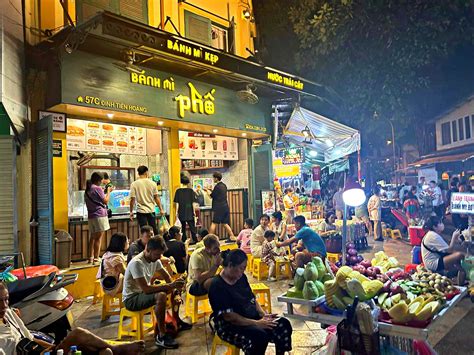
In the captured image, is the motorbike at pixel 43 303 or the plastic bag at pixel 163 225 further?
the plastic bag at pixel 163 225

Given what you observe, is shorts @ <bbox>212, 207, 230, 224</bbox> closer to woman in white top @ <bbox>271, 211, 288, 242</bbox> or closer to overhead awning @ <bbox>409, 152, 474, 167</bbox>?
woman in white top @ <bbox>271, 211, 288, 242</bbox>

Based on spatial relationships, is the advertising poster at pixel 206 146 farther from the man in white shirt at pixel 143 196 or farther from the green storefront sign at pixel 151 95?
the man in white shirt at pixel 143 196

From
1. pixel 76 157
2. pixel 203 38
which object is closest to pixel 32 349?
pixel 76 157

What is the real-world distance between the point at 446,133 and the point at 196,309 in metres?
21.2

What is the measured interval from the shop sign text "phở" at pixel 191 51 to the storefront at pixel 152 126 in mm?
21

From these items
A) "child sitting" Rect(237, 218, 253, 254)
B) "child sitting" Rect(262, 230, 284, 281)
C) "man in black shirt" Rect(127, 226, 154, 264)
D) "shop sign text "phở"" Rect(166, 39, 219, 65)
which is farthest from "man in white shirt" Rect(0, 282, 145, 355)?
"shop sign text "phở"" Rect(166, 39, 219, 65)

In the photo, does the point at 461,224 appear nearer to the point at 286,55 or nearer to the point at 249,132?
the point at 249,132

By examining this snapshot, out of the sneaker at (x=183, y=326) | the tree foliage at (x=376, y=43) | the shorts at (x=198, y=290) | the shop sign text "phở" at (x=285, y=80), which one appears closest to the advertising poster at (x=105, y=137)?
the shop sign text "phở" at (x=285, y=80)

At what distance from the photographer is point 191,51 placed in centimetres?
757

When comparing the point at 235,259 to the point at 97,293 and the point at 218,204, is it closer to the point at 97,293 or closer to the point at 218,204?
the point at 97,293

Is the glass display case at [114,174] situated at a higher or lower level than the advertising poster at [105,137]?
lower

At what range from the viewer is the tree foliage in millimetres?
13039

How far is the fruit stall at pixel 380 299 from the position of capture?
2.88 m

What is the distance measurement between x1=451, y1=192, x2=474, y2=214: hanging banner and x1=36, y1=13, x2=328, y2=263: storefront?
5.00 m
